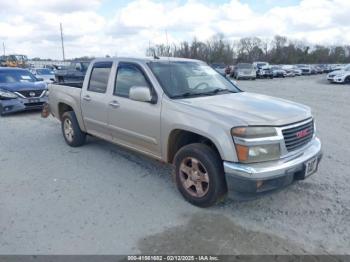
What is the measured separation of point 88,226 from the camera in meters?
3.29

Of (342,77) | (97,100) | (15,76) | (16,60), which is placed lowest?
(342,77)

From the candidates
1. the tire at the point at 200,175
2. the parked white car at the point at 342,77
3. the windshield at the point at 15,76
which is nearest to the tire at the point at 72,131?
the tire at the point at 200,175

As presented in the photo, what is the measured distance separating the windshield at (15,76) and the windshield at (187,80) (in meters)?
8.10

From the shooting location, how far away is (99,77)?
205 inches

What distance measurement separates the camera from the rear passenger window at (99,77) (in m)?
5.01

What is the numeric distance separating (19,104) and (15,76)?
5.76 ft

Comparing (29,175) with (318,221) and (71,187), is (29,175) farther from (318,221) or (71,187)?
(318,221)

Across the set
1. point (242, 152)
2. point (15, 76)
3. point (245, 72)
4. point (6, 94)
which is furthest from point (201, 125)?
point (245, 72)

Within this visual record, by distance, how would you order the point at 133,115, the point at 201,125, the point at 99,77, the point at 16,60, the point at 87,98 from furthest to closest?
1. the point at 16,60
2. the point at 87,98
3. the point at 99,77
4. the point at 133,115
5. the point at 201,125

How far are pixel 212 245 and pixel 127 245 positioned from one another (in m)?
0.83

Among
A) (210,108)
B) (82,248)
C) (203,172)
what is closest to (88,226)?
(82,248)

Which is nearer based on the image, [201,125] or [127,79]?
[201,125]

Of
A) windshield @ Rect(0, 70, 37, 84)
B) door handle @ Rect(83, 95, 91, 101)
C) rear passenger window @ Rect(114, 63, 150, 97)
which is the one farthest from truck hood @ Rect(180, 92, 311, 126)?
windshield @ Rect(0, 70, 37, 84)

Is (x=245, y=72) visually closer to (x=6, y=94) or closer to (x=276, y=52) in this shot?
(x=6, y=94)
